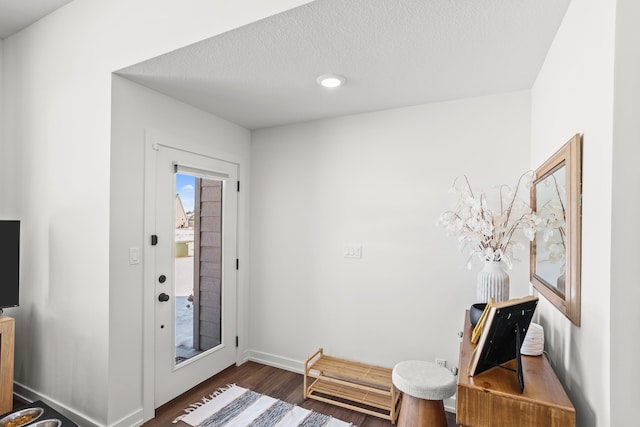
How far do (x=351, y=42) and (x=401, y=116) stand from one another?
110cm

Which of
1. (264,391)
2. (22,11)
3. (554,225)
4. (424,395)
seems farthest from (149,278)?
(554,225)

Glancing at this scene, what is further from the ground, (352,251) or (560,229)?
(560,229)

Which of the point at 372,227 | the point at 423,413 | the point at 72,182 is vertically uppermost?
the point at 72,182

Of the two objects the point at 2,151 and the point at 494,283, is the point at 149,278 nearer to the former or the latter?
the point at 2,151

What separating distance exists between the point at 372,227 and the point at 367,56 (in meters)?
1.39

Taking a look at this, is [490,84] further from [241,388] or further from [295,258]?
[241,388]

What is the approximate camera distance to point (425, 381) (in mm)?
1942

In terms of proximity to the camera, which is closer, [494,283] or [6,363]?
[494,283]

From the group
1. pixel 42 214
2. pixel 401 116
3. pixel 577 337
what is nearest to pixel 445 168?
pixel 401 116

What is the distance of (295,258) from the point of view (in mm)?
3146

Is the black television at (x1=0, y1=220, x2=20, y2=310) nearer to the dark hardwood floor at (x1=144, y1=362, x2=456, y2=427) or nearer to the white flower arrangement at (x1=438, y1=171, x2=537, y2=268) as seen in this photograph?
the dark hardwood floor at (x1=144, y1=362, x2=456, y2=427)

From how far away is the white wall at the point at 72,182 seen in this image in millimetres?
2049

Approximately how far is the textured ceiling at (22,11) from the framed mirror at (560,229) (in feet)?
10.5

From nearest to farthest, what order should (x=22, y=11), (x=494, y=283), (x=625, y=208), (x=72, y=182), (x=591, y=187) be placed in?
(x=625, y=208)
(x=591, y=187)
(x=494, y=283)
(x=72, y=182)
(x=22, y=11)
